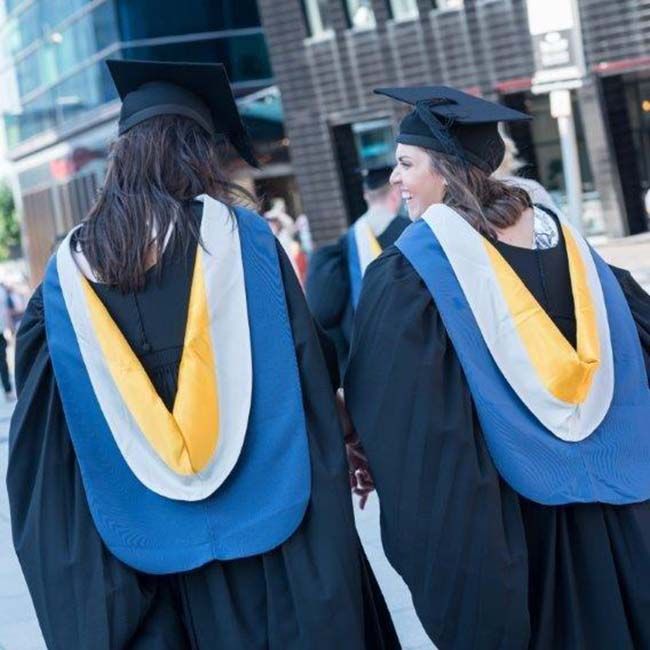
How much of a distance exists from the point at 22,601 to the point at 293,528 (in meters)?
3.43

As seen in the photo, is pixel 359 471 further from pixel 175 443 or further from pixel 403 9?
pixel 403 9

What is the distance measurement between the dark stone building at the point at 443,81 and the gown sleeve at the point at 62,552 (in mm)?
18275

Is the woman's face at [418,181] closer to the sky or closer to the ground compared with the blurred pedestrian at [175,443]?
closer to the sky

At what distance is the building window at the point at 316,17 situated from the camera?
25.8m

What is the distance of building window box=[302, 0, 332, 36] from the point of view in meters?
25.8

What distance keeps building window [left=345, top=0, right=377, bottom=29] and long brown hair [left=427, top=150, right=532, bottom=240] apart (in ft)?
69.6

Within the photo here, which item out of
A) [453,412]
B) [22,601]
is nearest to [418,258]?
[453,412]

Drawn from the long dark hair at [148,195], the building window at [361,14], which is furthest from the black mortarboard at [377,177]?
the building window at [361,14]

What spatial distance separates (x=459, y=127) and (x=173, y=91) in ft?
2.57

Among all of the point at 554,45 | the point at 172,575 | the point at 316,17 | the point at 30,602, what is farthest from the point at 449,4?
the point at 172,575

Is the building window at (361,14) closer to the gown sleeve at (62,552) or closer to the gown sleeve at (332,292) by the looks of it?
the gown sleeve at (332,292)

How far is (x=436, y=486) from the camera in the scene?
12.8 ft

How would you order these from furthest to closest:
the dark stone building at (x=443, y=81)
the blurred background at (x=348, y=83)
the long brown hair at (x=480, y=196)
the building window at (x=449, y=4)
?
the building window at (x=449, y=4), the dark stone building at (x=443, y=81), the blurred background at (x=348, y=83), the long brown hair at (x=480, y=196)

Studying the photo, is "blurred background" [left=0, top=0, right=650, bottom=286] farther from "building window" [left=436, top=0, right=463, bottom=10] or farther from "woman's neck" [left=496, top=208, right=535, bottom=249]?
"woman's neck" [left=496, top=208, right=535, bottom=249]
